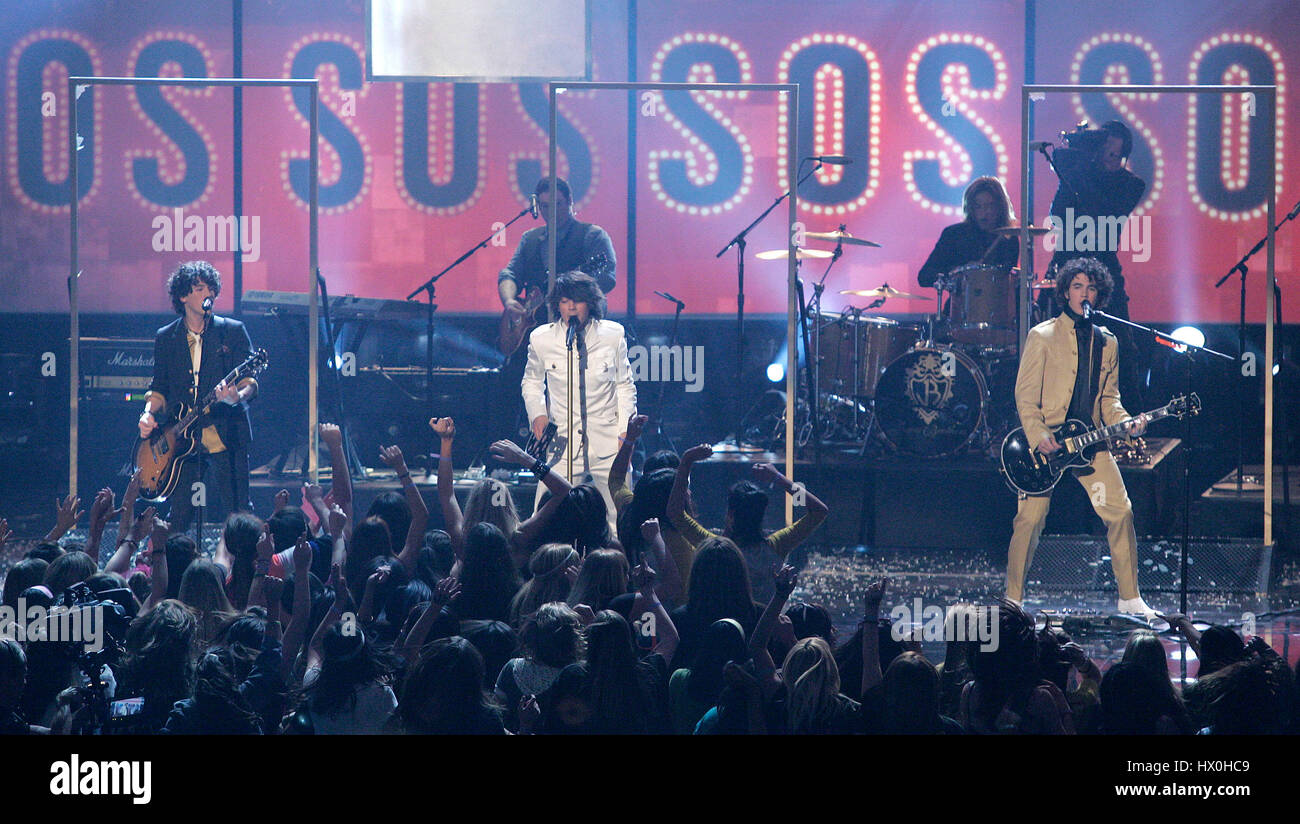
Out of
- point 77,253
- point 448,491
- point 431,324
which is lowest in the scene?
point 448,491

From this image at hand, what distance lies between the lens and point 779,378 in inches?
403

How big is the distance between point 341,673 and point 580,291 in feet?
12.3

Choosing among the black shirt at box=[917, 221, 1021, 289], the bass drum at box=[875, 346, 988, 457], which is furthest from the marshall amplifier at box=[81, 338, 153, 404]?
the black shirt at box=[917, 221, 1021, 289]

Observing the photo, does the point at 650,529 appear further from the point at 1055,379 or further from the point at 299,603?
the point at 1055,379

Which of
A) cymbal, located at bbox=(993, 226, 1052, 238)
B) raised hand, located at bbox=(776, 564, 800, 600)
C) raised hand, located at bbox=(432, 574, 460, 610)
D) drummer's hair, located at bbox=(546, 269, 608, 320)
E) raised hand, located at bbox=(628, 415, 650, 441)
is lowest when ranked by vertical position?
raised hand, located at bbox=(432, 574, 460, 610)

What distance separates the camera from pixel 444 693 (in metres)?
3.61

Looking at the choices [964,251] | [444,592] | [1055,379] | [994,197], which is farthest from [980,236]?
[444,592]

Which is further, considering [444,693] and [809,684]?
[809,684]

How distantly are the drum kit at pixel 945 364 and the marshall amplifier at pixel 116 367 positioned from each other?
3.82 meters

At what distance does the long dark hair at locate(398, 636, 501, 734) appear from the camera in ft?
11.8

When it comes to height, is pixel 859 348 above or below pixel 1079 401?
above

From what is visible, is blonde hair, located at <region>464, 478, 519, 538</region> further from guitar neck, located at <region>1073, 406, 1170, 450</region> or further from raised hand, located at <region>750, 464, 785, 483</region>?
guitar neck, located at <region>1073, 406, 1170, 450</region>

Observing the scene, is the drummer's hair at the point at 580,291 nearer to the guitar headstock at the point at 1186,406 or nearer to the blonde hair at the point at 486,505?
the blonde hair at the point at 486,505

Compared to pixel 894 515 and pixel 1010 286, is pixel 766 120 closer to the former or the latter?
pixel 1010 286
